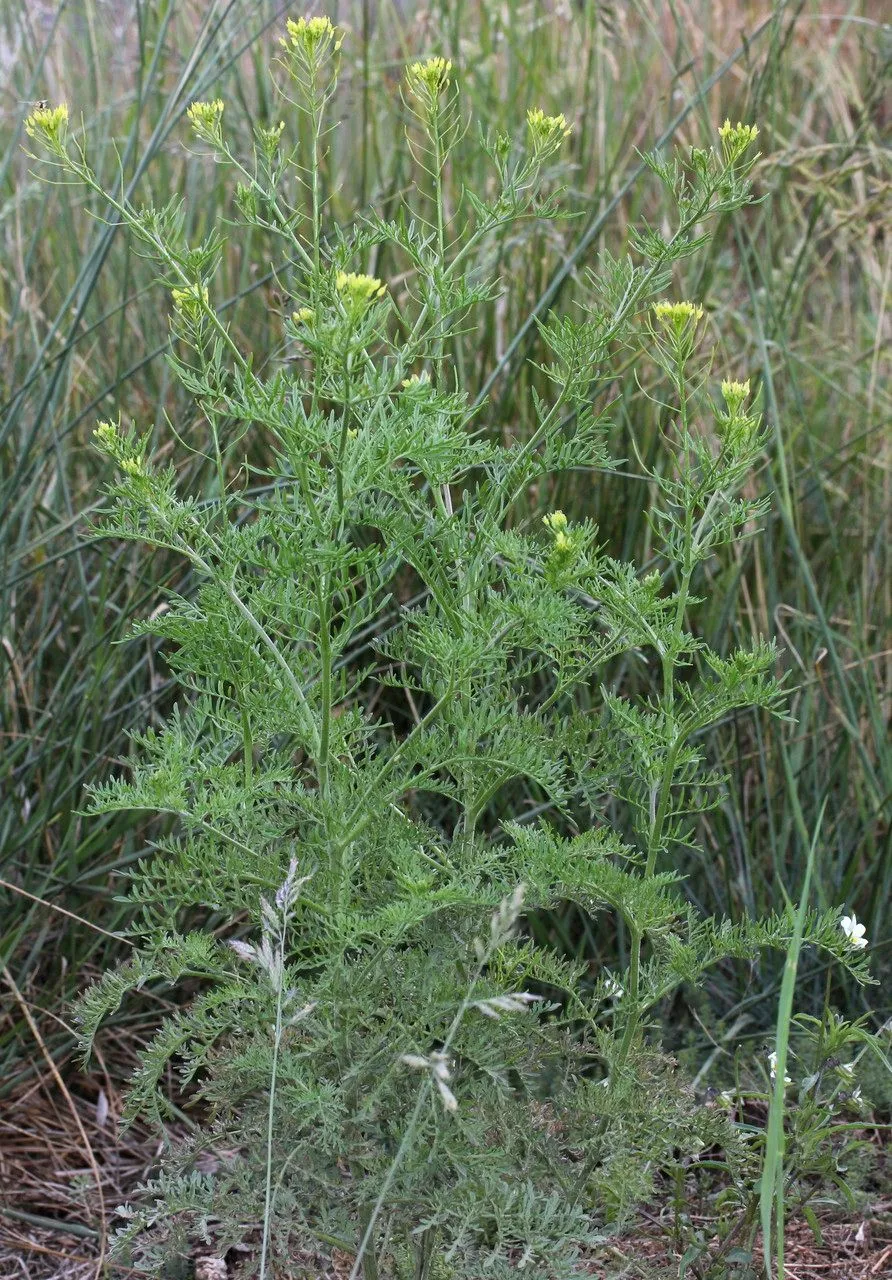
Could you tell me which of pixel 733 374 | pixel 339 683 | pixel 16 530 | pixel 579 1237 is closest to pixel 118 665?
pixel 16 530

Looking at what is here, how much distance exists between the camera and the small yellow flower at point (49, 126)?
131 centimetres

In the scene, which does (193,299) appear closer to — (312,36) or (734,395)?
(312,36)

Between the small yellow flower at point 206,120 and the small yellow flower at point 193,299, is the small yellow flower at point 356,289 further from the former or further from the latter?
the small yellow flower at point 206,120

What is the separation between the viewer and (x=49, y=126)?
4.29 ft

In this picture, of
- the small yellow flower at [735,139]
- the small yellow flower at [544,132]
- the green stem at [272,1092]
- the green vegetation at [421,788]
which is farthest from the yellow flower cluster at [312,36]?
the green stem at [272,1092]

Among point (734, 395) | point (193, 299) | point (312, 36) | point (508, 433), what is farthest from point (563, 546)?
point (508, 433)

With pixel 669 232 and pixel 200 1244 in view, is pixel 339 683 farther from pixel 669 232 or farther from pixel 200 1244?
pixel 669 232

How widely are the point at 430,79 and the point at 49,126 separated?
1.18ft

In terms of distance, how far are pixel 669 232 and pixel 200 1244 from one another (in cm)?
219

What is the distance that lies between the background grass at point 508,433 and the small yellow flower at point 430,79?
0.29 metres

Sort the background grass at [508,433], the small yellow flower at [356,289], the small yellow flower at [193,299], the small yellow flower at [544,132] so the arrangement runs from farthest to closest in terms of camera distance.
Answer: the background grass at [508,433], the small yellow flower at [544,132], the small yellow flower at [193,299], the small yellow flower at [356,289]

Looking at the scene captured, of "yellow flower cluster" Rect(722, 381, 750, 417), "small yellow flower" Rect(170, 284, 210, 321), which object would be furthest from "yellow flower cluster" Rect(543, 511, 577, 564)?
"small yellow flower" Rect(170, 284, 210, 321)

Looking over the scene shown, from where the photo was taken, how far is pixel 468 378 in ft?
9.00

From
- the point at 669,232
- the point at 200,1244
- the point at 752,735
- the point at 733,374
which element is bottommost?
the point at 200,1244
